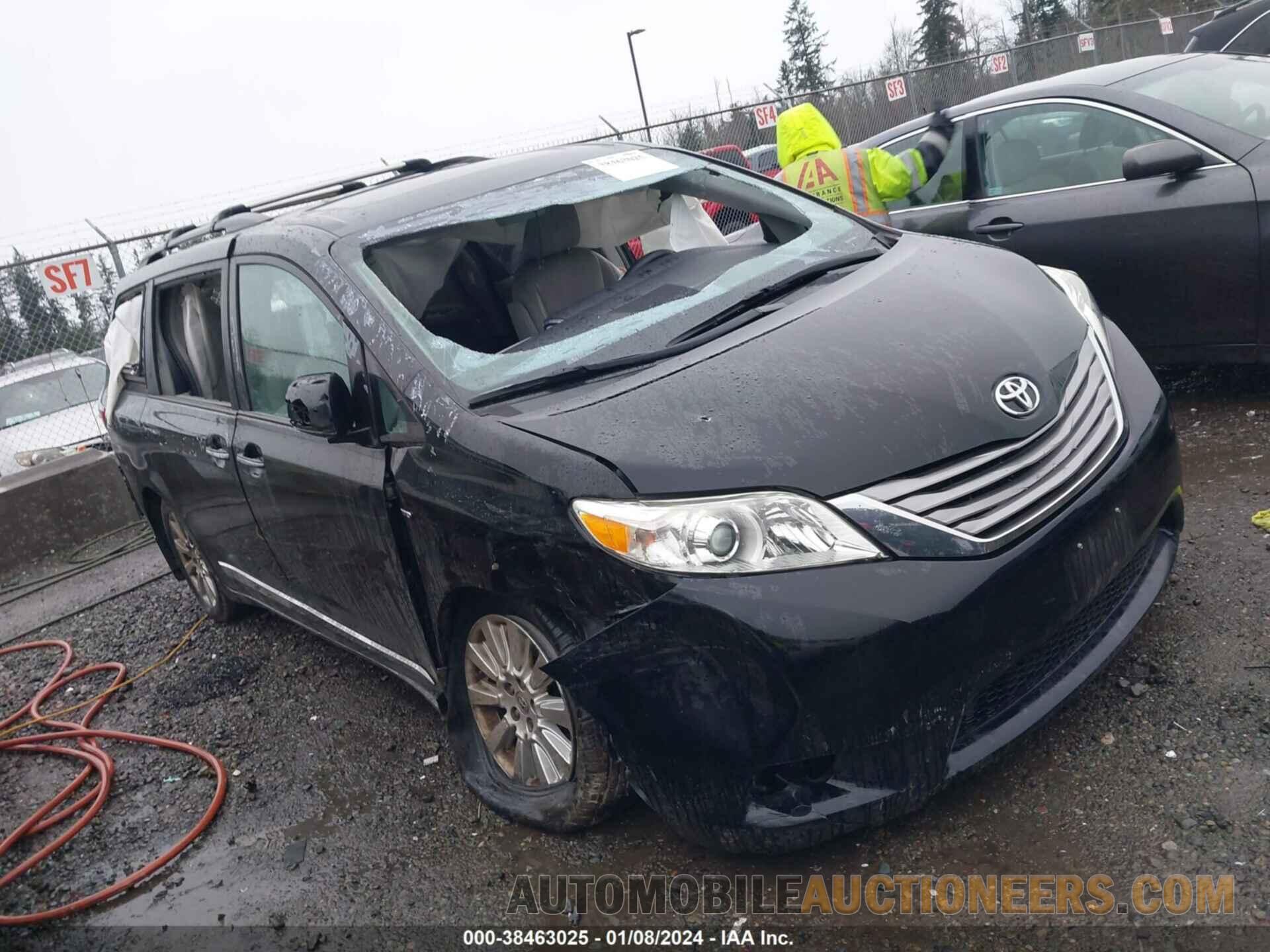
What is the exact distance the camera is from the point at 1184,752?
2.65 m

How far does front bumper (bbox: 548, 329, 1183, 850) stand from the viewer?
7.26 feet

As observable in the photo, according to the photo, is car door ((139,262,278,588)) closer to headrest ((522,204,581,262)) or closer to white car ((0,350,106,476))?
headrest ((522,204,581,262))

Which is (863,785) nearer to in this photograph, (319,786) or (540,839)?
(540,839)

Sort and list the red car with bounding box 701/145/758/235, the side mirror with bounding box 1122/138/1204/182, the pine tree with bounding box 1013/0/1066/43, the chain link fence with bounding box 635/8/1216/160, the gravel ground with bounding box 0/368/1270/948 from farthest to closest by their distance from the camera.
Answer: the pine tree with bounding box 1013/0/1066/43, the chain link fence with bounding box 635/8/1216/160, the side mirror with bounding box 1122/138/1204/182, the red car with bounding box 701/145/758/235, the gravel ground with bounding box 0/368/1270/948

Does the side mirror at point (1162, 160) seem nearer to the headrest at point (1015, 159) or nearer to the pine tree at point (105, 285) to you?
the headrest at point (1015, 159)

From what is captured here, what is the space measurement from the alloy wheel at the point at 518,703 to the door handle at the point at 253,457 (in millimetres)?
1190

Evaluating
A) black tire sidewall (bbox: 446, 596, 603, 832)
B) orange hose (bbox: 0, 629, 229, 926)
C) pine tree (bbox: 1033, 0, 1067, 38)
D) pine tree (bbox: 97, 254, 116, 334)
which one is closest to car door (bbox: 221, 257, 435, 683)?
black tire sidewall (bbox: 446, 596, 603, 832)

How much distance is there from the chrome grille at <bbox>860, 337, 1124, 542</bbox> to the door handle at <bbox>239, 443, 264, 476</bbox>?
2.27 m

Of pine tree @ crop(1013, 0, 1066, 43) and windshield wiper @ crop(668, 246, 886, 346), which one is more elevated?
pine tree @ crop(1013, 0, 1066, 43)

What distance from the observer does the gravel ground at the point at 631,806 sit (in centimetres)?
244

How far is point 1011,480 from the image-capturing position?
7.98ft

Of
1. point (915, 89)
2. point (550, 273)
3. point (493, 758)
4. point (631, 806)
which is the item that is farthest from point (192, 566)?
point (915, 89)

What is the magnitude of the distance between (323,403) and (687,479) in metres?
1.21

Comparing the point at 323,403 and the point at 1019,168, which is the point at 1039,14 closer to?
the point at 1019,168
